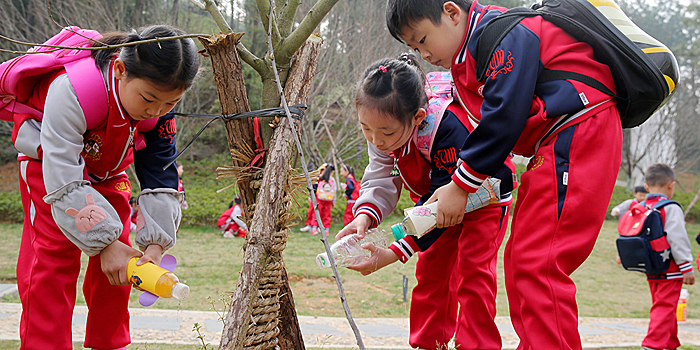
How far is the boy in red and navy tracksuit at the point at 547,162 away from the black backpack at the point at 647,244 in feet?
9.28

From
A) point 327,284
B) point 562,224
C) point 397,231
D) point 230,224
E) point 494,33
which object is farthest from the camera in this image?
point 230,224

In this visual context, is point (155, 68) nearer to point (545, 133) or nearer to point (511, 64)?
point (511, 64)

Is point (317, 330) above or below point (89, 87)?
below

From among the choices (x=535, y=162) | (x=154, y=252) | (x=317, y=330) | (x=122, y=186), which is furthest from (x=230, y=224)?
Result: (x=535, y=162)

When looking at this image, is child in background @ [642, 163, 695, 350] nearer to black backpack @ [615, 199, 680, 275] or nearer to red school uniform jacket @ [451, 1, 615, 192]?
black backpack @ [615, 199, 680, 275]

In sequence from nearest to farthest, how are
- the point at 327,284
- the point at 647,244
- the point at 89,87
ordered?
the point at 89,87 → the point at 647,244 → the point at 327,284

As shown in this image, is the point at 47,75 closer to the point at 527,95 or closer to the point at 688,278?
the point at 527,95

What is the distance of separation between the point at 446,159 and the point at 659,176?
3.18 m

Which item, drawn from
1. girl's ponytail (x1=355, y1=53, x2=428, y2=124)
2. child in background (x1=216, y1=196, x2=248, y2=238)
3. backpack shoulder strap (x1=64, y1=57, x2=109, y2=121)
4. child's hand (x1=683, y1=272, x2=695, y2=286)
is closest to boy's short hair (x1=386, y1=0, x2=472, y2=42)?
girl's ponytail (x1=355, y1=53, x2=428, y2=124)

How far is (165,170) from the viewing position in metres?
2.17

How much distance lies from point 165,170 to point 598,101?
1.71 m

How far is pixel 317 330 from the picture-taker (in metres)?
3.30

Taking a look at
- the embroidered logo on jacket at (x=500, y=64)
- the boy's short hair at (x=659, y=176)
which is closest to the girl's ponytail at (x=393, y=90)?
the embroidered logo on jacket at (x=500, y=64)

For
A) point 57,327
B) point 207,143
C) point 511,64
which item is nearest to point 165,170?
point 57,327
